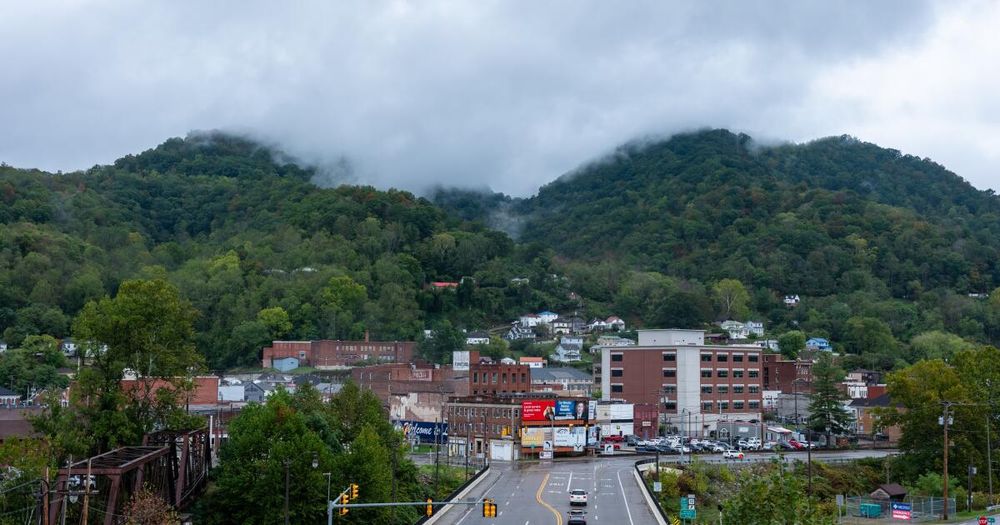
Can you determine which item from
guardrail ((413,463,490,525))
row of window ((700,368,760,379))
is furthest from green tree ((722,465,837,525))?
row of window ((700,368,760,379))

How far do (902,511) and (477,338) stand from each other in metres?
116

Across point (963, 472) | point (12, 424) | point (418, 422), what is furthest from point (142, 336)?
point (963, 472)

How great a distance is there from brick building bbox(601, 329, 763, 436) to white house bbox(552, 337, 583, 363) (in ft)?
157

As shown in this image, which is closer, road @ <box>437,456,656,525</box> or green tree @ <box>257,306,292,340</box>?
road @ <box>437,456,656,525</box>

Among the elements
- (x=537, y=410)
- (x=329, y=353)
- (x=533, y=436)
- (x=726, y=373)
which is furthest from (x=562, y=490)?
(x=329, y=353)

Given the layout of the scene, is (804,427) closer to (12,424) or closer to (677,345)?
(677,345)

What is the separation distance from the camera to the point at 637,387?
5261 inches

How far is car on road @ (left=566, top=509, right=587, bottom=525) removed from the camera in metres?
58.2

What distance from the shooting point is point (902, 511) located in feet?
242

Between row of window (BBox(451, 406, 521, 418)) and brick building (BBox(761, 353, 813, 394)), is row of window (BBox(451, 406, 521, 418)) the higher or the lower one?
the lower one

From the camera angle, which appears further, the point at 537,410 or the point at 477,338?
the point at 477,338

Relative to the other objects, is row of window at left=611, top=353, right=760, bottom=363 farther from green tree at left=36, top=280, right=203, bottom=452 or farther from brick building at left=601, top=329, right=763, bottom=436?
green tree at left=36, top=280, right=203, bottom=452

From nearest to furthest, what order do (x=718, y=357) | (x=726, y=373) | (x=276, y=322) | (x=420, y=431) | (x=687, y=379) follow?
(x=420, y=431) → (x=687, y=379) → (x=718, y=357) → (x=726, y=373) → (x=276, y=322)

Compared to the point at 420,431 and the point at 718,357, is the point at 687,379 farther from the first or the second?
the point at 420,431
